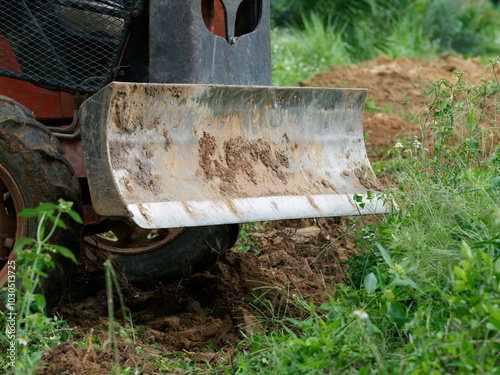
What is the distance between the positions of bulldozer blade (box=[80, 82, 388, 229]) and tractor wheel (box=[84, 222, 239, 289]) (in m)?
0.62

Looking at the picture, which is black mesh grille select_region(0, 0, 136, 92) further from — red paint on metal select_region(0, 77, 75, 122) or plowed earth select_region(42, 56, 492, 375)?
plowed earth select_region(42, 56, 492, 375)

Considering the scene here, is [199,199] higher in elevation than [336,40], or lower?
higher

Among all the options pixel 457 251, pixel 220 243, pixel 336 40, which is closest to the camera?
pixel 457 251

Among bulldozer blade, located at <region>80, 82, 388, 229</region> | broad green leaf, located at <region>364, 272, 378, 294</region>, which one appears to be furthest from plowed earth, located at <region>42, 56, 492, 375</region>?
broad green leaf, located at <region>364, 272, 378, 294</region>

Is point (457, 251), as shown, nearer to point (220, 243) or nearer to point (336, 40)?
point (220, 243)

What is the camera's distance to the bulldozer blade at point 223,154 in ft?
8.07

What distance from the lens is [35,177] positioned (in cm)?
253

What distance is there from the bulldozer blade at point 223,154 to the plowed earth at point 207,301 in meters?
0.32

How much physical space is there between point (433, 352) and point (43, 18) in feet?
7.61

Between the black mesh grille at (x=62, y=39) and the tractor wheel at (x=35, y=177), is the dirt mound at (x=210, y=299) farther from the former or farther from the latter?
the black mesh grille at (x=62, y=39)

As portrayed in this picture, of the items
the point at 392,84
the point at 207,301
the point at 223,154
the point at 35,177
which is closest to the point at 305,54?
the point at 392,84

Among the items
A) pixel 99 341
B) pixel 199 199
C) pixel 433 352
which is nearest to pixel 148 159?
pixel 199 199

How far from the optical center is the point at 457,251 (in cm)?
222

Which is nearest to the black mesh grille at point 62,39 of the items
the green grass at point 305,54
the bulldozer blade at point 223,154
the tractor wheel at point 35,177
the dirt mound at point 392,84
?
the tractor wheel at point 35,177
